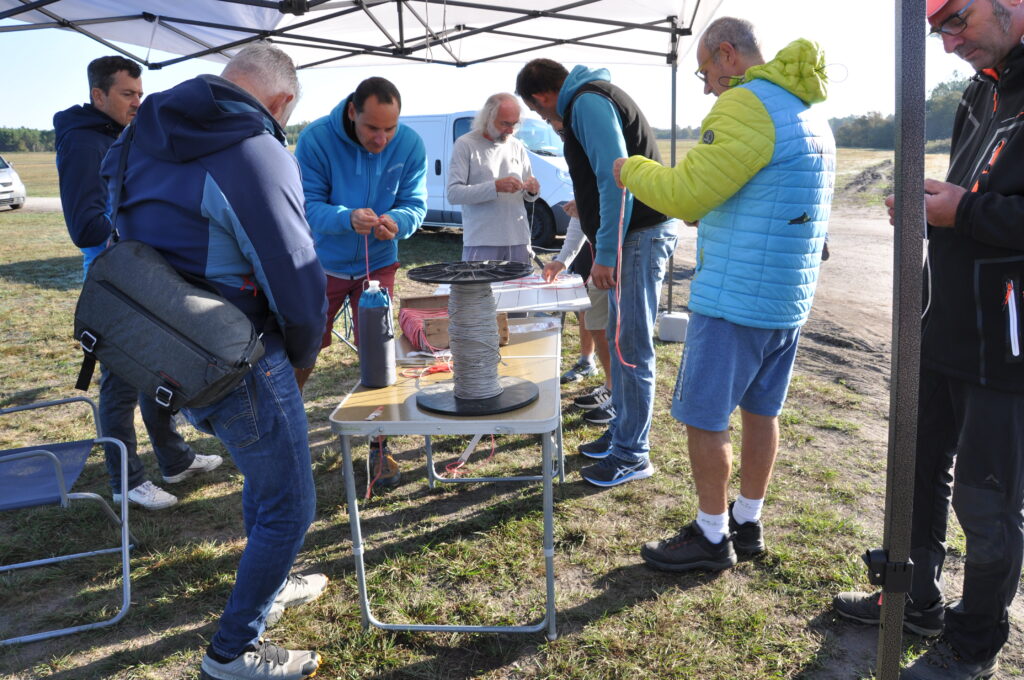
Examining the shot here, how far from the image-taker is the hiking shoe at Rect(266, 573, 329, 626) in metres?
2.32

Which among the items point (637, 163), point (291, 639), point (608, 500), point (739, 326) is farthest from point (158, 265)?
point (608, 500)

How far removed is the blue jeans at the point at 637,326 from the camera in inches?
119

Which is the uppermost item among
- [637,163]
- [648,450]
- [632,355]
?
[637,163]

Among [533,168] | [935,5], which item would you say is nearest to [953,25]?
[935,5]

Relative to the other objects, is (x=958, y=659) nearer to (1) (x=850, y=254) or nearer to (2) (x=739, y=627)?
(2) (x=739, y=627)

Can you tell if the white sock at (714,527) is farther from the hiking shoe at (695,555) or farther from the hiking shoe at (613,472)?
the hiking shoe at (613,472)

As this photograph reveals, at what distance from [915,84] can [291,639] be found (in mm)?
2252

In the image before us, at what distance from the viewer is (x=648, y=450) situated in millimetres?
3324

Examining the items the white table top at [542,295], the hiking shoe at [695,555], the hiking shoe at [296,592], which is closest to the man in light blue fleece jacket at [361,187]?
the white table top at [542,295]

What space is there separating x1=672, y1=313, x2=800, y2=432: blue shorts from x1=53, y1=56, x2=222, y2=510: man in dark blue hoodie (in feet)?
6.55

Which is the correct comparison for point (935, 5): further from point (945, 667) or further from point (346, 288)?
point (346, 288)

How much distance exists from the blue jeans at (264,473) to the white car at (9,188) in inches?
741

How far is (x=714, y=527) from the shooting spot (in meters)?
2.51

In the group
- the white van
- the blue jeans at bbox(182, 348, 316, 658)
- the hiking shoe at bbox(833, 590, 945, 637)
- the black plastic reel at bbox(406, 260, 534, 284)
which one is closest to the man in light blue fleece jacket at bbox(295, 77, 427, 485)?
the black plastic reel at bbox(406, 260, 534, 284)
